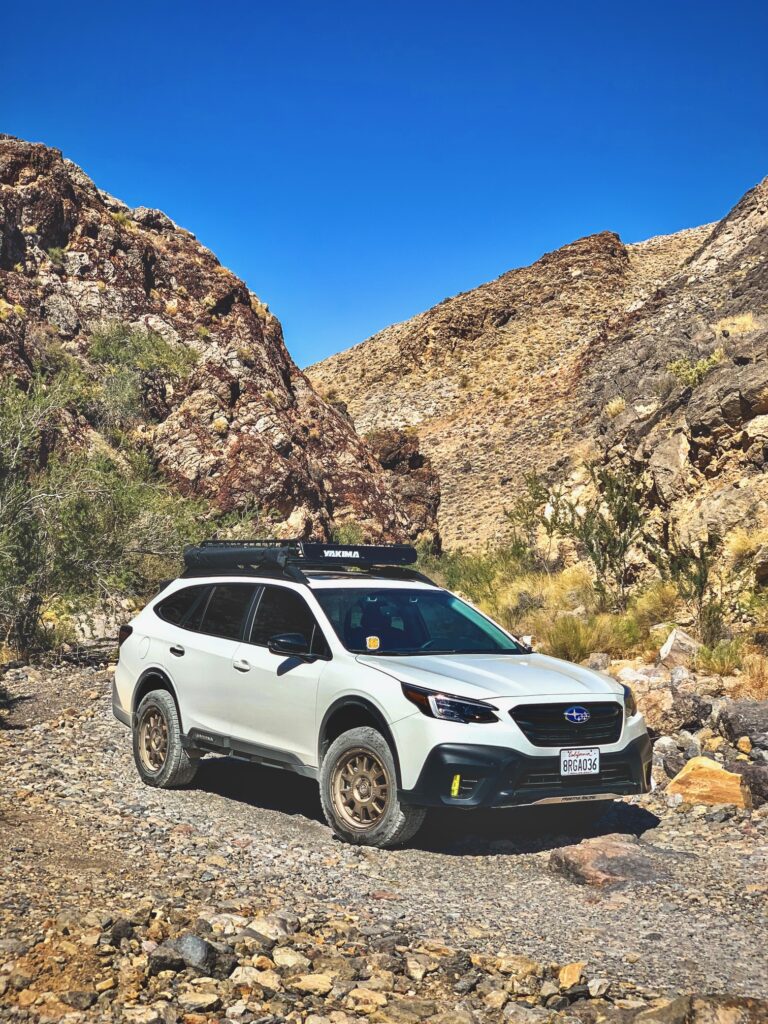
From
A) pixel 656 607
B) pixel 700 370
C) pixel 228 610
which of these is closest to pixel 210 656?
pixel 228 610

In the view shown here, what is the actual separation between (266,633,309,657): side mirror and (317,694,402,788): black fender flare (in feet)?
1.71

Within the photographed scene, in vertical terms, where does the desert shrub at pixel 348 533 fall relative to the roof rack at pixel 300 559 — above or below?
above

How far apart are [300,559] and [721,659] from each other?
5.13 meters

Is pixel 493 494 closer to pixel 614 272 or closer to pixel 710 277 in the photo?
pixel 710 277

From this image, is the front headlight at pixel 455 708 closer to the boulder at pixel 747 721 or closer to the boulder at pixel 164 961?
the boulder at pixel 164 961

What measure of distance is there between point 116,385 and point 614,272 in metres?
57.9

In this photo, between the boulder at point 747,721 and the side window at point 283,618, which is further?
the boulder at point 747,721

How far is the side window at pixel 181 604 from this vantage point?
8547 mm

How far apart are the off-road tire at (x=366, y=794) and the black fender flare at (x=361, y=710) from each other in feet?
0.12

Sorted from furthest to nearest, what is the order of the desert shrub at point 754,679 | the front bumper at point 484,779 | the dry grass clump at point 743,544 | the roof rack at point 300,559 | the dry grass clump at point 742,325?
the dry grass clump at point 742,325 < the dry grass clump at point 743,544 < the desert shrub at point 754,679 < the roof rack at point 300,559 < the front bumper at point 484,779

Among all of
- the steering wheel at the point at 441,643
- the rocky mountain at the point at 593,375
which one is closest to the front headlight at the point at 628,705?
the steering wheel at the point at 441,643

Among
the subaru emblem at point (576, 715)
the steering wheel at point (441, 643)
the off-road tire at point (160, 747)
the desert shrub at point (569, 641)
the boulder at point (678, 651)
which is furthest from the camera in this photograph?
the desert shrub at point (569, 641)

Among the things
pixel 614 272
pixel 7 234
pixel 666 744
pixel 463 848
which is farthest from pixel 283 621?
pixel 614 272

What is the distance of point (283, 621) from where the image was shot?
7625mm
